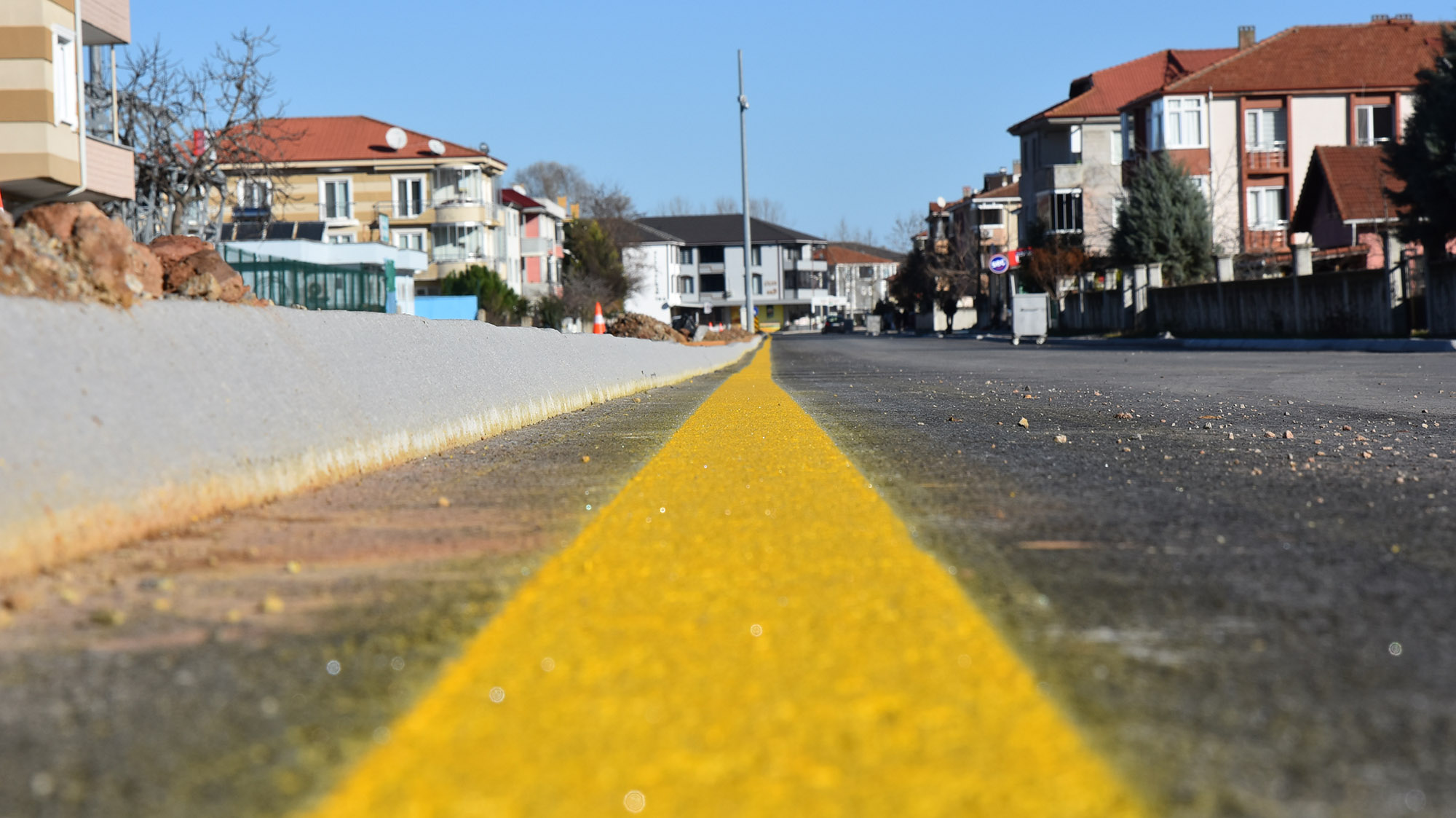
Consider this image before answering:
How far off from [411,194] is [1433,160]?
182ft

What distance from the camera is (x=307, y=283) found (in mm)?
34125

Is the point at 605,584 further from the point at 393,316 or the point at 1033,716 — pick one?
the point at 393,316

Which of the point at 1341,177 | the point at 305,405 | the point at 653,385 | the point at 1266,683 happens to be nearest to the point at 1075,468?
the point at 305,405

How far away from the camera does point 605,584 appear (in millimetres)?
3416

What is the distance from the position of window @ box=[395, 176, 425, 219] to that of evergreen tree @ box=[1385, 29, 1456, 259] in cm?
5375

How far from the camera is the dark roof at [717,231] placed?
149m

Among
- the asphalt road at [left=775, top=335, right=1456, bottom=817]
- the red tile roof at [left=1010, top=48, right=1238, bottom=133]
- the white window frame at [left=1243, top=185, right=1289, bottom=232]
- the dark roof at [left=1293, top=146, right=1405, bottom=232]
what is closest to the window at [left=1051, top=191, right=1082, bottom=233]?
the red tile roof at [left=1010, top=48, right=1238, bottom=133]

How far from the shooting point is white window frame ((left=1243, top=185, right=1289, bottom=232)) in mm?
60594

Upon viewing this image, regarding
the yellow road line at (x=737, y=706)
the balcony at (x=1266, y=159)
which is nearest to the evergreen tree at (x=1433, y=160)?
the balcony at (x=1266, y=159)

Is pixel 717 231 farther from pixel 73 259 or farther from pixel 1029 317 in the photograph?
pixel 73 259

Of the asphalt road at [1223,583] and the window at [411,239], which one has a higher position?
the window at [411,239]

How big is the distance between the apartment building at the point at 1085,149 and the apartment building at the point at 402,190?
98.4 ft

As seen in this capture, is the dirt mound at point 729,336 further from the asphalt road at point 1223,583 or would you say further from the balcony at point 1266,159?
the asphalt road at point 1223,583

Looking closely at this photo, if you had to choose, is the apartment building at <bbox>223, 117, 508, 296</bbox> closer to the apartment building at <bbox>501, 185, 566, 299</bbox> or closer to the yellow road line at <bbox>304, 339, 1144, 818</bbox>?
the apartment building at <bbox>501, 185, 566, 299</bbox>
